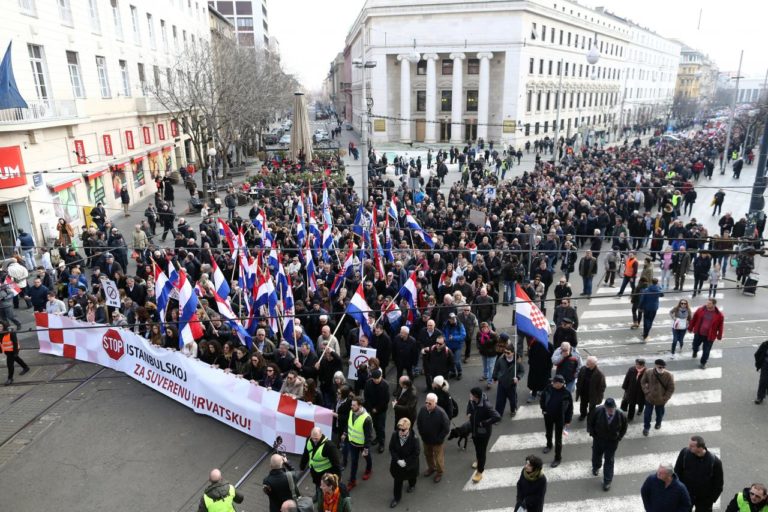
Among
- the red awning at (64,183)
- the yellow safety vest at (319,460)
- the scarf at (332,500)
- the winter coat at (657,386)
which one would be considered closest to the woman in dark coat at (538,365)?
the winter coat at (657,386)

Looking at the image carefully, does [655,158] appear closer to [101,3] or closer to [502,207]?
[502,207]

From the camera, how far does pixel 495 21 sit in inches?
2216

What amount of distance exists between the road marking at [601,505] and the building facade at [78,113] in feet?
58.1

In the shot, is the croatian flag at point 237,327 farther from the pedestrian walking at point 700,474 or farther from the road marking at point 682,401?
the pedestrian walking at point 700,474

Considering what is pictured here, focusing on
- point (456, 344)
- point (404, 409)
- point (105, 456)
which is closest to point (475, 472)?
point (404, 409)

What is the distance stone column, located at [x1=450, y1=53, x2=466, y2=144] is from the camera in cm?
5747

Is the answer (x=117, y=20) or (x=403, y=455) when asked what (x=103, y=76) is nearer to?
(x=117, y=20)

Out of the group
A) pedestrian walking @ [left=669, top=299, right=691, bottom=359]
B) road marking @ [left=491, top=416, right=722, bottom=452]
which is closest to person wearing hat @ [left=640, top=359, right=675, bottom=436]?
road marking @ [left=491, top=416, right=722, bottom=452]

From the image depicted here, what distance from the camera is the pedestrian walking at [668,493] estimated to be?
6277 mm

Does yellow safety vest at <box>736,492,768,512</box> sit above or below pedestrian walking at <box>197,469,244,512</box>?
above

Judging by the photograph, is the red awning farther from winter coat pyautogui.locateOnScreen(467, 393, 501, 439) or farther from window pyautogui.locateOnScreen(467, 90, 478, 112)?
window pyautogui.locateOnScreen(467, 90, 478, 112)

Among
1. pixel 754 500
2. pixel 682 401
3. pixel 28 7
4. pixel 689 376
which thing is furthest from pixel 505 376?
pixel 28 7

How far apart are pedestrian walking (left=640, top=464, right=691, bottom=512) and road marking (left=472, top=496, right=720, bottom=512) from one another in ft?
3.61

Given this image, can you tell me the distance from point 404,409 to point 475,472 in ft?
4.81
